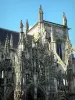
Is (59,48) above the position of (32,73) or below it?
above

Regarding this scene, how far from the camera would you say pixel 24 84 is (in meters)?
31.8

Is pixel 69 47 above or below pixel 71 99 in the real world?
above

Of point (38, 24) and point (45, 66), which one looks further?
point (38, 24)

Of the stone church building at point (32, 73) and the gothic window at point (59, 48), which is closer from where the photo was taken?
the stone church building at point (32, 73)

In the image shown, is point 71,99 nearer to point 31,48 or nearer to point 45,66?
point 45,66

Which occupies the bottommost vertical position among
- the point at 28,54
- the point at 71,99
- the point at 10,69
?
the point at 71,99

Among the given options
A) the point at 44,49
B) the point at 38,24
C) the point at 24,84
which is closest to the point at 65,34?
the point at 38,24

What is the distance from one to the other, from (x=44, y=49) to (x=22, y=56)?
5123 millimetres

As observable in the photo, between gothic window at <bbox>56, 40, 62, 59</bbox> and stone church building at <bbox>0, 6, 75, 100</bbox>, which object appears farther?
gothic window at <bbox>56, 40, 62, 59</bbox>

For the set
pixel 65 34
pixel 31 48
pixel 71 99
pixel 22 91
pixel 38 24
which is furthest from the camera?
pixel 65 34

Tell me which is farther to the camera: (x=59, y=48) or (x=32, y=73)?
(x=59, y=48)

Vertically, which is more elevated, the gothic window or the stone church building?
the gothic window

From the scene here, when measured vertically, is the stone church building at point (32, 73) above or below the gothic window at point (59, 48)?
below

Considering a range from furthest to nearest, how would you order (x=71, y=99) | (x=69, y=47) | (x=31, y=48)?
(x=69, y=47) → (x=71, y=99) → (x=31, y=48)
